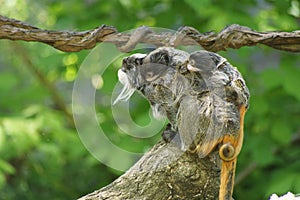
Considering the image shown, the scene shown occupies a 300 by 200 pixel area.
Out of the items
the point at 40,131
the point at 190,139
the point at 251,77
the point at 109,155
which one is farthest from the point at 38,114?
the point at 190,139

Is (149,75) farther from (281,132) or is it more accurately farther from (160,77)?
(281,132)

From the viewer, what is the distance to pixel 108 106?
170 centimetres

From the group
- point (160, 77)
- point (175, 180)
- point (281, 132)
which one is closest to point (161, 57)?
point (160, 77)

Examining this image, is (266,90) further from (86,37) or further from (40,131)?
(86,37)

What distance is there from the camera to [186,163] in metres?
0.69

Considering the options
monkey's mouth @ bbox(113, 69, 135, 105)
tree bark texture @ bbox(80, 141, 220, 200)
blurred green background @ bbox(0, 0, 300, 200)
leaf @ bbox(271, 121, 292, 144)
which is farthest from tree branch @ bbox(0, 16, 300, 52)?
leaf @ bbox(271, 121, 292, 144)

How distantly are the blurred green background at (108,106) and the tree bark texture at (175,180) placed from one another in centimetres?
72

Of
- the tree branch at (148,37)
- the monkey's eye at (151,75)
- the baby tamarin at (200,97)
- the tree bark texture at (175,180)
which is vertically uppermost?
the tree branch at (148,37)

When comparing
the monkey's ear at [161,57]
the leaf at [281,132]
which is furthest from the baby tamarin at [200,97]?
the leaf at [281,132]

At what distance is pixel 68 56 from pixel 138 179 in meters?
0.95

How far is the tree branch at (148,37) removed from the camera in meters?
0.76

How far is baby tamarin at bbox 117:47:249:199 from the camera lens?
654 mm

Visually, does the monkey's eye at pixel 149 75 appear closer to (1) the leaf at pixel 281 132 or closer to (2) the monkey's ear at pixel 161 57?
(2) the monkey's ear at pixel 161 57

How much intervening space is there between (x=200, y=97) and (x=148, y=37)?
125mm
